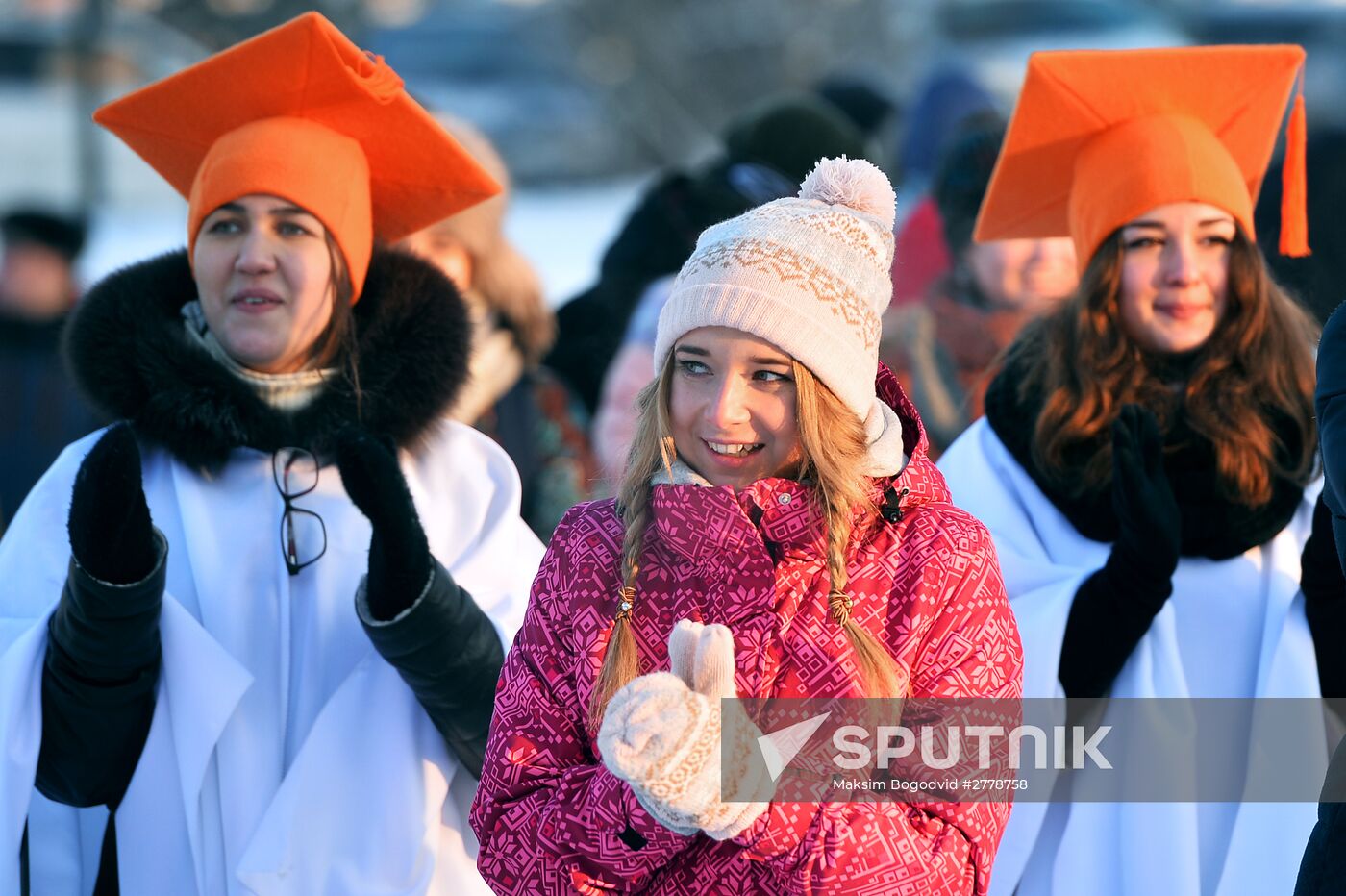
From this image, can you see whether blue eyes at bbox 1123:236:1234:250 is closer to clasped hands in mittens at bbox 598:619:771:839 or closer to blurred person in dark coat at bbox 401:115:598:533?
clasped hands in mittens at bbox 598:619:771:839

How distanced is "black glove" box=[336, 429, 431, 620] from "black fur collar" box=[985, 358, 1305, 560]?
4.15ft

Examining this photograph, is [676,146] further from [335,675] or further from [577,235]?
[335,675]

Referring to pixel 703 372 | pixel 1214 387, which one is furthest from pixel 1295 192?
pixel 703 372

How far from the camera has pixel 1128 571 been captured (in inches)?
132

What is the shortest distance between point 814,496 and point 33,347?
473cm

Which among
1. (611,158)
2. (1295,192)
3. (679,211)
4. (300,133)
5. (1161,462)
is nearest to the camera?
(1161,462)

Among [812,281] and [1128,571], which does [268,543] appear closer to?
[812,281]

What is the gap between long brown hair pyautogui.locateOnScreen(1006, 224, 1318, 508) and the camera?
3574mm

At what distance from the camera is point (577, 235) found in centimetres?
1245

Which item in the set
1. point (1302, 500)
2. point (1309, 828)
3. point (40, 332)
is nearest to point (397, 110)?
point (1302, 500)

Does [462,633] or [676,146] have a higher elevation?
[676,146]

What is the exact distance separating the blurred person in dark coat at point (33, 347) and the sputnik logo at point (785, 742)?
392 centimetres

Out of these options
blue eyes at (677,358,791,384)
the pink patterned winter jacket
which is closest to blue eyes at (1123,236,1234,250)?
the pink patterned winter jacket

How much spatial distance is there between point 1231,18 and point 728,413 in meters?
13.7
